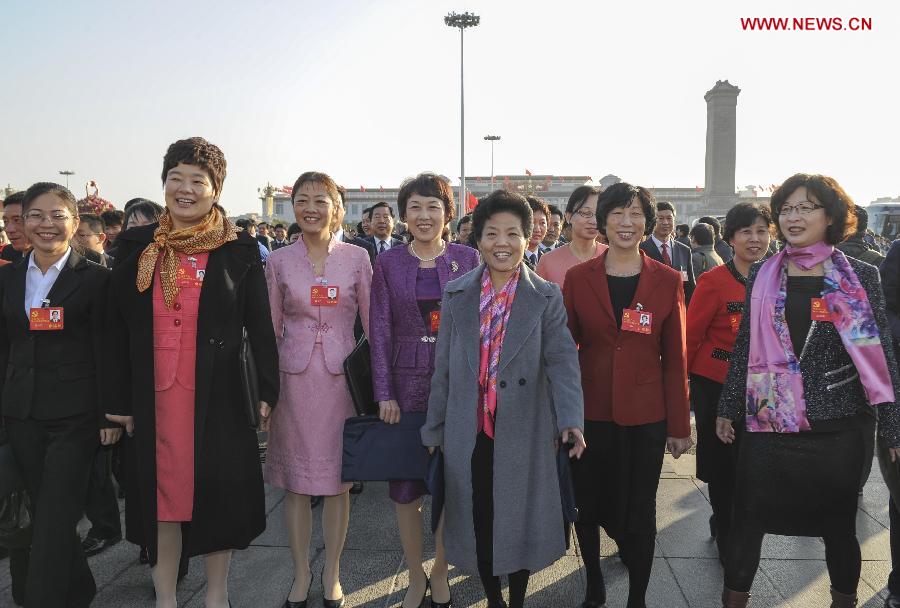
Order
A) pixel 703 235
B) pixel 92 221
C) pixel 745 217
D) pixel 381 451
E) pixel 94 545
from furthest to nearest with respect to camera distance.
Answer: pixel 703 235
pixel 92 221
pixel 94 545
pixel 745 217
pixel 381 451

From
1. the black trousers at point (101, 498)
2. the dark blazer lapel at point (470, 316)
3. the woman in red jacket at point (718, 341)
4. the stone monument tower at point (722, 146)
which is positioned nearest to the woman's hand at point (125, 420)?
the black trousers at point (101, 498)

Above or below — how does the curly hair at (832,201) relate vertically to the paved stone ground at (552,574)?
above

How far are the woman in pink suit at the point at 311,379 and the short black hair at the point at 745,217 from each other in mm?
2082

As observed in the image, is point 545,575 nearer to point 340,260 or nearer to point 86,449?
point 340,260

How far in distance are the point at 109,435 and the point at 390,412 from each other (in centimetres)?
123

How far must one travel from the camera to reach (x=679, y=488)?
4629 mm

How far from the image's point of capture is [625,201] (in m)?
2.96

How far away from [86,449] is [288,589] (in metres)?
1.17

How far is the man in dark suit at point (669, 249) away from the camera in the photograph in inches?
248

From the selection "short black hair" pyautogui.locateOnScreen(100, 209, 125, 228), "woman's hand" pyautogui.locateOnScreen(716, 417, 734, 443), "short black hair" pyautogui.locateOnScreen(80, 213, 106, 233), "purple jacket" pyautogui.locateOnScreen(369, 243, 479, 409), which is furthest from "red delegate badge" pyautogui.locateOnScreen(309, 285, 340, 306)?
"short black hair" pyautogui.locateOnScreen(100, 209, 125, 228)

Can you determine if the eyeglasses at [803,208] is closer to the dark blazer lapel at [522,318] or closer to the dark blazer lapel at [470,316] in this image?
the dark blazer lapel at [522,318]

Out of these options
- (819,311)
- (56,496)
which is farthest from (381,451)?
(819,311)

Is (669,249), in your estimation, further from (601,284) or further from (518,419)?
(518,419)

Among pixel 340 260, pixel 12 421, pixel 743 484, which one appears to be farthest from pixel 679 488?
pixel 12 421
